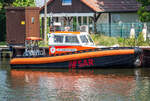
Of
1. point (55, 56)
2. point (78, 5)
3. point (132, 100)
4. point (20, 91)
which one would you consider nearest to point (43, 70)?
point (55, 56)

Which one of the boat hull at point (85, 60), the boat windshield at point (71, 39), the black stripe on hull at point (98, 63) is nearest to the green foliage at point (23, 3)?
the boat hull at point (85, 60)

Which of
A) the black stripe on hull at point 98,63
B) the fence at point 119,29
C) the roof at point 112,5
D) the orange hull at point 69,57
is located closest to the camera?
the orange hull at point 69,57

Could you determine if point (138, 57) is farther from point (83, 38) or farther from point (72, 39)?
point (72, 39)

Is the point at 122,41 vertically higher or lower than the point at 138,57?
higher

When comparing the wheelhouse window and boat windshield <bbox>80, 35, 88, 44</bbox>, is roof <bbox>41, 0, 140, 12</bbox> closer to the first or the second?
boat windshield <bbox>80, 35, 88, 44</bbox>

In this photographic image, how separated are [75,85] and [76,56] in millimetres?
5148

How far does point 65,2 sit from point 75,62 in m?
19.5

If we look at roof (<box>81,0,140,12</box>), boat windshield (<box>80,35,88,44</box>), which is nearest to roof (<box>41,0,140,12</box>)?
roof (<box>81,0,140,12</box>)

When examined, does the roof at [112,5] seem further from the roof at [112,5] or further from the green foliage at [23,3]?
the green foliage at [23,3]

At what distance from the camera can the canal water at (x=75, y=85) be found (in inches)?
814

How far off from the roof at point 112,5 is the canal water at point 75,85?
1720 cm

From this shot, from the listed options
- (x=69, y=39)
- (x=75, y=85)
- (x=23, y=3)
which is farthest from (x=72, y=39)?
(x=23, y=3)

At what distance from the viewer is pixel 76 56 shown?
28.7 m

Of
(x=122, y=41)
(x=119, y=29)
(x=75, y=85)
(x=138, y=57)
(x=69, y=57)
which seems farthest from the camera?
(x=119, y=29)
